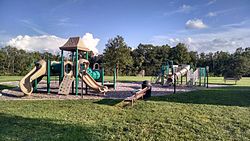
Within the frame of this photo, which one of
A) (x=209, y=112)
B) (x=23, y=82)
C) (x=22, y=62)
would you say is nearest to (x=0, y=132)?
(x=209, y=112)

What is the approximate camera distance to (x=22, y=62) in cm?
4809

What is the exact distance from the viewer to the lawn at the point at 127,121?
5.48m

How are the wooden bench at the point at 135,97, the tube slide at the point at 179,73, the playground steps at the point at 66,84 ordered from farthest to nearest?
the tube slide at the point at 179,73
the playground steps at the point at 66,84
the wooden bench at the point at 135,97

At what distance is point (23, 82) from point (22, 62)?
1526 inches

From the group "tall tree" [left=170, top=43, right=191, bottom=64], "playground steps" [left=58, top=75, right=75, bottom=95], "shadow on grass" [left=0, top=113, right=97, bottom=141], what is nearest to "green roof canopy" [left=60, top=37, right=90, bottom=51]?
"playground steps" [left=58, top=75, right=75, bottom=95]

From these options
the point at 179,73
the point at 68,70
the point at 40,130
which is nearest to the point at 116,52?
the point at 179,73

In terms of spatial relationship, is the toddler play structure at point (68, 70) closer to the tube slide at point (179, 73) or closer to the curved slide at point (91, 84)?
the curved slide at point (91, 84)

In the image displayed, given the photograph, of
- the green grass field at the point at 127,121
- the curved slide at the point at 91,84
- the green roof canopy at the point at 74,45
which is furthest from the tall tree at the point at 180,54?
the green grass field at the point at 127,121

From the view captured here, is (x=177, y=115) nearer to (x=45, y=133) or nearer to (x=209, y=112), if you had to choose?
(x=209, y=112)

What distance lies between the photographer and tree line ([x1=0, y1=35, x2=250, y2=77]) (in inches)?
1767

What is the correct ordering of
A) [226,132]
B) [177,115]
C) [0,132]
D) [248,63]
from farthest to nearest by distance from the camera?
[248,63] < [177,115] < [226,132] < [0,132]

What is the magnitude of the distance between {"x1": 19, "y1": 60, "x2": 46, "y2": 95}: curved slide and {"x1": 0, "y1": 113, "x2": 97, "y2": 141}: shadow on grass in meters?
5.78

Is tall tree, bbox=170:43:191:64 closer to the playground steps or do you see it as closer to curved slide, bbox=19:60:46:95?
the playground steps

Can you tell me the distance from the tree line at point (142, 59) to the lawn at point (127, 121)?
33.5m
